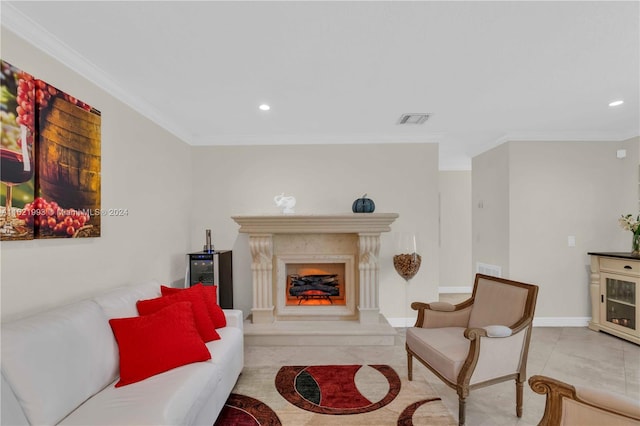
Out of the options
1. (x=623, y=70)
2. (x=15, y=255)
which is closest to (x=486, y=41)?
(x=623, y=70)

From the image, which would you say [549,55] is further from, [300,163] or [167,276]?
[167,276]

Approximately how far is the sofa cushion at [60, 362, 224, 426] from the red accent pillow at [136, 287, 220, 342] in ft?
1.43

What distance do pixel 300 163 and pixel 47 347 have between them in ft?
10.5

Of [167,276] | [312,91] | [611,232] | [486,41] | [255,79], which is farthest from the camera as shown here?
[611,232]

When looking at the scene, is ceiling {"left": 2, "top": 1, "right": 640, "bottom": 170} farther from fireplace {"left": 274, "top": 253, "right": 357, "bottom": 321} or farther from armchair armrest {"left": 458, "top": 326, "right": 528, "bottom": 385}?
armchair armrest {"left": 458, "top": 326, "right": 528, "bottom": 385}

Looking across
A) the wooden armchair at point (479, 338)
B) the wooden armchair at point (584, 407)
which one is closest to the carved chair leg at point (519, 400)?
the wooden armchair at point (479, 338)

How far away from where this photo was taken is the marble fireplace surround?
144 inches

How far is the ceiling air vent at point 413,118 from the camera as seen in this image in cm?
342

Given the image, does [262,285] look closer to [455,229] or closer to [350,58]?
[350,58]

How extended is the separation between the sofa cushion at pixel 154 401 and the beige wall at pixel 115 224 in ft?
2.41

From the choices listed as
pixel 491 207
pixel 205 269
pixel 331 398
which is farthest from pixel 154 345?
pixel 491 207

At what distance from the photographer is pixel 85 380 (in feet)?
5.35

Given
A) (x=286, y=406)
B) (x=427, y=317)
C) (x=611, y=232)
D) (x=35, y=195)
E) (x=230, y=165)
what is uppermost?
(x=230, y=165)

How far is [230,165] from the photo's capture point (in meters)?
4.23
